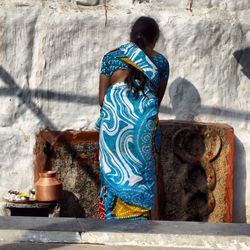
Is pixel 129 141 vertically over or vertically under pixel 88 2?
under

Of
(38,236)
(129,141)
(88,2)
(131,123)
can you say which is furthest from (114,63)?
(38,236)

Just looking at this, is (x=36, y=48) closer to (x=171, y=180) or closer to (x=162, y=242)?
(x=171, y=180)

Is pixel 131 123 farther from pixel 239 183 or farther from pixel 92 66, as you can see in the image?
pixel 239 183

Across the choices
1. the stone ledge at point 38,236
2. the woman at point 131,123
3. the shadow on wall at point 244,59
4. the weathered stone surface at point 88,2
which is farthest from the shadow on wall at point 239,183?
the stone ledge at point 38,236

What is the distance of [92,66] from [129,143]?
1.06 metres

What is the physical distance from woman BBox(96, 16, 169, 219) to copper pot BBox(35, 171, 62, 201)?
59cm

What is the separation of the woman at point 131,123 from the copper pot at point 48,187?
59 centimetres

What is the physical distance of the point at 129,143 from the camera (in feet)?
17.5

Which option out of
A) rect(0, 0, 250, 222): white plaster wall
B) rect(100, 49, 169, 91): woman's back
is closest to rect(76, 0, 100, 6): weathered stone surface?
rect(0, 0, 250, 222): white plaster wall

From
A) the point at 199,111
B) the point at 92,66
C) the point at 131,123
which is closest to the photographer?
the point at 131,123

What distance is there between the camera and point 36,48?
6152 millimetres

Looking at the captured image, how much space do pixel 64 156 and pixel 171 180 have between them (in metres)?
0.78

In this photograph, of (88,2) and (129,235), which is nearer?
(129,235)

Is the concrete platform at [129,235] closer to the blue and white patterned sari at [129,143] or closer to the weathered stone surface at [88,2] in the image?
the blue and white patterned sari at [129,143]
